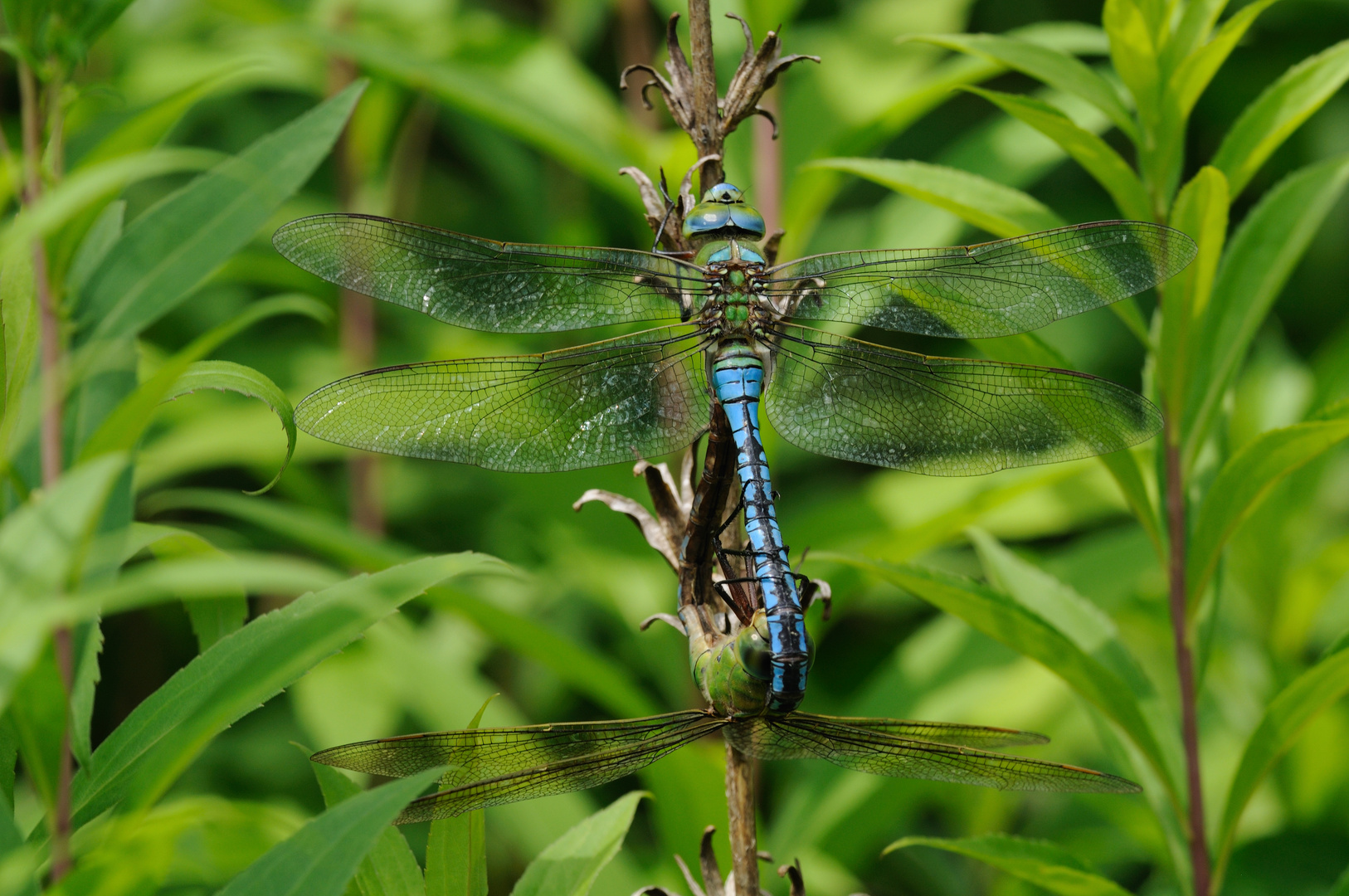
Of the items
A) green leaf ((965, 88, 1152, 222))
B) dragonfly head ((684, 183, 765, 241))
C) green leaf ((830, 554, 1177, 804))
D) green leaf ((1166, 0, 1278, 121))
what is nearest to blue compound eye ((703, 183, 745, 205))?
dragonfly head ((684, 183, 765, 241))

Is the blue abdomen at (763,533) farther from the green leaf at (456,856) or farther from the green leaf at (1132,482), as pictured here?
the green leaf at (1132,482)

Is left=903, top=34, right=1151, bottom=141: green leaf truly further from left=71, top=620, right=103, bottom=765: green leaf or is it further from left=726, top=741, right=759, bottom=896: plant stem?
left=71, top=620, right=103, bottom=765: green leaf

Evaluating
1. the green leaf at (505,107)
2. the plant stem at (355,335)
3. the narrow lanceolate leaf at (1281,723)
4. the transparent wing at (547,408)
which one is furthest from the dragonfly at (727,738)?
the plant stem at (355,335)

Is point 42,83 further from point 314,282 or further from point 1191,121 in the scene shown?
point 1191,121

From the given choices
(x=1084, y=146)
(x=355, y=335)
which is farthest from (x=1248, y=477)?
(x=355, y=335)

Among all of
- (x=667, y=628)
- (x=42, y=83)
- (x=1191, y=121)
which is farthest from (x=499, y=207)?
(x=42, y=83)

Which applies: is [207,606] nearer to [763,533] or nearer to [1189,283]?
[763,533]
